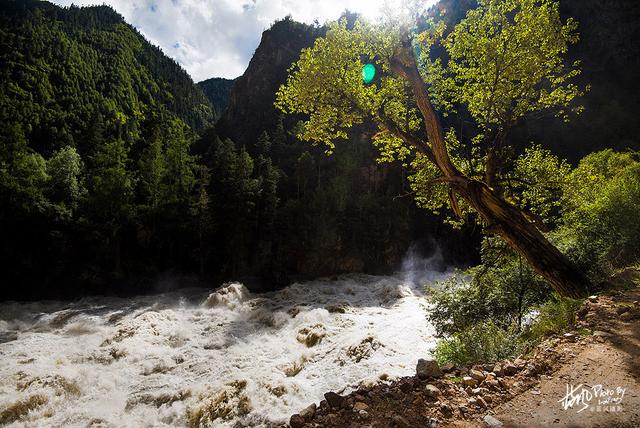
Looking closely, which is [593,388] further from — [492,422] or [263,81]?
[263,81]

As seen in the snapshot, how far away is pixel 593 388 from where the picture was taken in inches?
159

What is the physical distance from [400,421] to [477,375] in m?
1.49

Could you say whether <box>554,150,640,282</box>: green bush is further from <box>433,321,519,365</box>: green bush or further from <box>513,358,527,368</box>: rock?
<box>513,358,527,368</box>: rock

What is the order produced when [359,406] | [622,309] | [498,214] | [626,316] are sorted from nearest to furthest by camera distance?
[359,406], [626,316], [622,309], [498,214]

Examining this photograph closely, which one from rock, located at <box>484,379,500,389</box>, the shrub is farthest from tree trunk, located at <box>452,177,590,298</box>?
rock, located at <box>484,379,500,389</box>

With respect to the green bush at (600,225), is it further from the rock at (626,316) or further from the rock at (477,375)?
the rock at (477,375)

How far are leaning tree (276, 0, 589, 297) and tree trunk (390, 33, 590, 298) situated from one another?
21mm

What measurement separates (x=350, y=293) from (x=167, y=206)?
71.8ft

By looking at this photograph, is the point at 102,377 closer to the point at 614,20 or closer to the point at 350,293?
the point at 350,293

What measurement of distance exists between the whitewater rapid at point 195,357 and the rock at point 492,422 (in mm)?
7373

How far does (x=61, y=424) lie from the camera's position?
10.0 meters

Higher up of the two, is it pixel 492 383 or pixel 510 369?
pixel 510 369

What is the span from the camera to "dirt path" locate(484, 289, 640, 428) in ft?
11.8

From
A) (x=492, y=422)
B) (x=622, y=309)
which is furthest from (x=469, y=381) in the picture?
(x=622, y=309)
